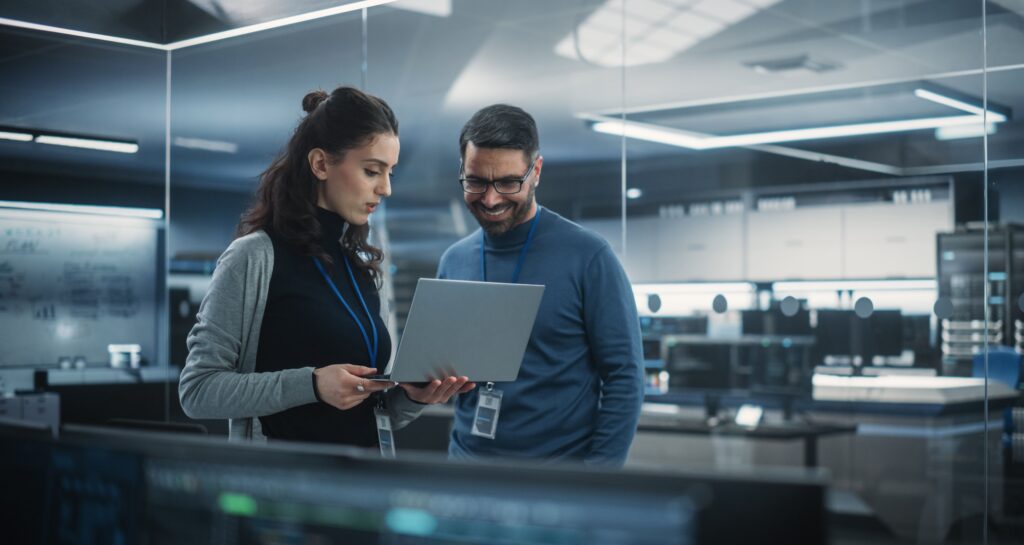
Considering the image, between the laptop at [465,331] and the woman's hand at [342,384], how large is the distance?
0.16 ft

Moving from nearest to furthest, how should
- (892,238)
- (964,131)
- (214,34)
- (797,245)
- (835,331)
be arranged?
(964,131)
(892,238)
(835,331)
(797,245)
(214,34)

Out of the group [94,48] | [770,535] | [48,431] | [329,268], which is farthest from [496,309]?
[94,48]

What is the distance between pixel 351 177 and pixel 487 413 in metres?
0.66

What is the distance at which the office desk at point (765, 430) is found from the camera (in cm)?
418

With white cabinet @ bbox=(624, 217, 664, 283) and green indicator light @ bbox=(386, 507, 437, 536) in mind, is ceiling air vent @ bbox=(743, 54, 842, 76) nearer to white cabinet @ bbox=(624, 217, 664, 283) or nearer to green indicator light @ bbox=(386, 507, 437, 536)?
white cabinet @ bbox=(624, 217, 664, 283)

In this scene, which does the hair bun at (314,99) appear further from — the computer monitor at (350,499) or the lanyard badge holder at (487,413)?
the computer monitor at (350,499)

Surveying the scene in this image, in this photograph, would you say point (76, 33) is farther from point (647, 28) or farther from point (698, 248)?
point (698, 248)

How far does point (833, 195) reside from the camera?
13.9ft

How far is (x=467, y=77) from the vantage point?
5.02m

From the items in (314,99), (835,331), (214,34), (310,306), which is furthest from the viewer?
(214,34)

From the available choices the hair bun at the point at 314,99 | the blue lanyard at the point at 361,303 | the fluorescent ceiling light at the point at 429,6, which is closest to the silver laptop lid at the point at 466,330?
the blue lanyard at the point at 361,303

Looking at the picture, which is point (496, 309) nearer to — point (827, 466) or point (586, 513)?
point (586, 513)

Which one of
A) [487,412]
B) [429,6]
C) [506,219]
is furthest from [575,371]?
[429,6]

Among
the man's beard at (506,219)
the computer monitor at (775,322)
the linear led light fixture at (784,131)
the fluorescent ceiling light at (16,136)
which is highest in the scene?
the fluorescent ceiling light at (16,136)
